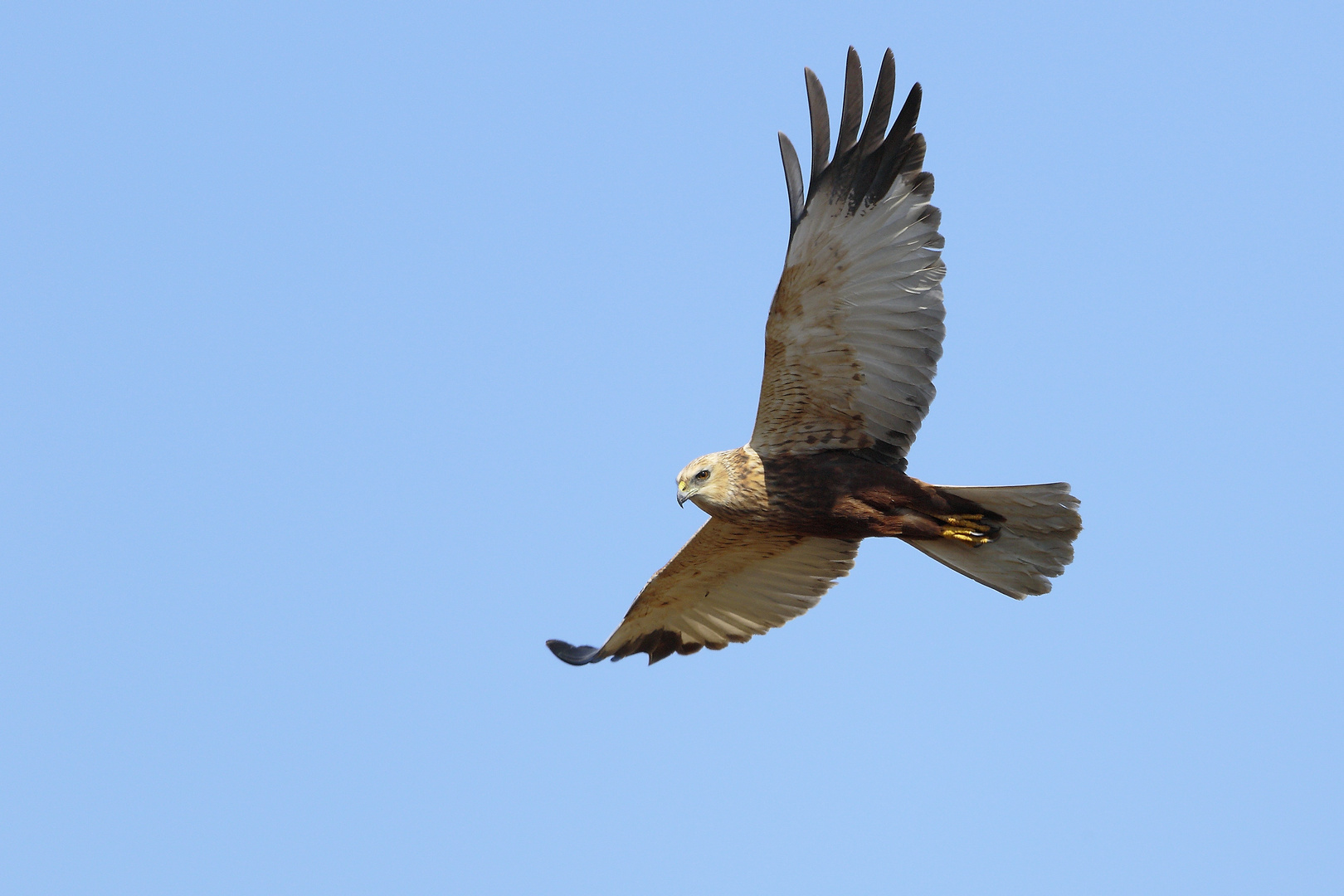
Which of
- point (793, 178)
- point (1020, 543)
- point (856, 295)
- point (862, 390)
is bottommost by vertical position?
point (1020, 543)

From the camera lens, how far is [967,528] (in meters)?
9.51

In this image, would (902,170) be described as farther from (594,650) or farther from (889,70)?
(594,650)

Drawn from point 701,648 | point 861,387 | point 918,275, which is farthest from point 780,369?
point 701,648

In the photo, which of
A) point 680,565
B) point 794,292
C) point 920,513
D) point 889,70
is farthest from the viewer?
point 680,565

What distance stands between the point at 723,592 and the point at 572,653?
4.33 ft

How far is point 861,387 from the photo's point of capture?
30.4 ft

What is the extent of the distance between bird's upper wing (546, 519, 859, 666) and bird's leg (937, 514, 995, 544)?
149 cm

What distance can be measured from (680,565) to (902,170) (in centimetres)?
388

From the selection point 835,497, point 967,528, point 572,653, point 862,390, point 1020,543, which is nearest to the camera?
point 862,390

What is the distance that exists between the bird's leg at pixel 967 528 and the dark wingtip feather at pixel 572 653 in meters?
3.30

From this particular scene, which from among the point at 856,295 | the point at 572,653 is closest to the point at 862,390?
the point at 856,295

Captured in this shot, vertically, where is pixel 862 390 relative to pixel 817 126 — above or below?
below

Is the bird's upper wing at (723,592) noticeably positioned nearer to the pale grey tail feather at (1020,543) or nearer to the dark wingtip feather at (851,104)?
the pale grey tail feather at (1020,543)

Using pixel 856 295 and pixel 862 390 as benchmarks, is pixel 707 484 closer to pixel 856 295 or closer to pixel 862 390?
pixel 862 390
